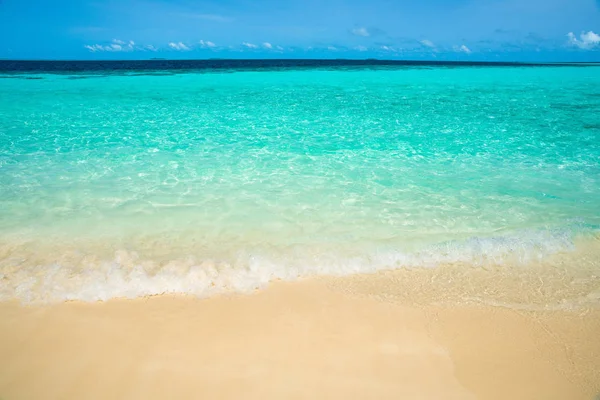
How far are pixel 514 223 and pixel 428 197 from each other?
4.47 feet

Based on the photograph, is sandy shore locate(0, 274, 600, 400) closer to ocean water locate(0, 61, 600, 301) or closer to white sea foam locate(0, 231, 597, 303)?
white sea foam locate(0, 231, 597, 303)

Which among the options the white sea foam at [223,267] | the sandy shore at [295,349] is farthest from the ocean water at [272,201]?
the sandy shore at [295,349]

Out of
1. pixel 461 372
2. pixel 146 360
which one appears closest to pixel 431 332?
pixel 461 372

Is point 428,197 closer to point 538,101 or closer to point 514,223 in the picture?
point 514,223

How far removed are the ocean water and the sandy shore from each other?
398 mm

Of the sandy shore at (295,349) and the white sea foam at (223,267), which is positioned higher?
the white sea foam at (223,267)

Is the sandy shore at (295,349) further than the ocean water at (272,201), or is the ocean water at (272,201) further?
the ocean water at (272,201)

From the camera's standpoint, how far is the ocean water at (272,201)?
3.98m

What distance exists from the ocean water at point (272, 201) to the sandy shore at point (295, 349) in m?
0.40

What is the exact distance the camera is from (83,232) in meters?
4.67

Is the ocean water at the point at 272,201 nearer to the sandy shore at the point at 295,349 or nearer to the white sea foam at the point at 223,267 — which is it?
the white sea foam at the point at 223,267

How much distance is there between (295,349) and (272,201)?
314 cm

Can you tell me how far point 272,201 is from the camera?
5.73 meters

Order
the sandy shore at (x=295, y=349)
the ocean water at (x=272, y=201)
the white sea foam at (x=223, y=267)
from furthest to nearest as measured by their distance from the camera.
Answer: the ocean water at (x=272, y=201) < the white sea foam at (x=223, y=267) < the sandy shore at (x=295, y=349)
